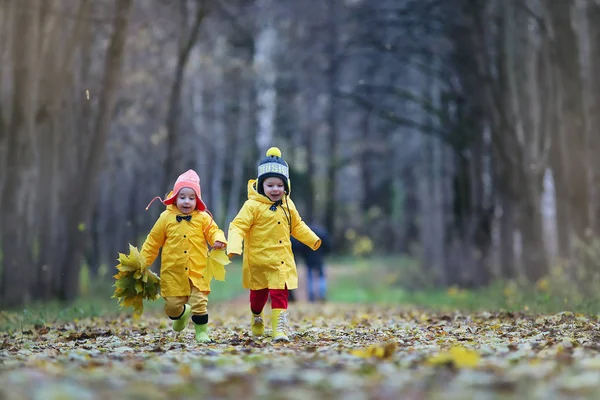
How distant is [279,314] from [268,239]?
0.82 m

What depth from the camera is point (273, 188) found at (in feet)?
30.9

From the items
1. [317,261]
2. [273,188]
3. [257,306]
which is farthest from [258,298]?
[317,261]

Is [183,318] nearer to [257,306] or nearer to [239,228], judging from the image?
[257,306]

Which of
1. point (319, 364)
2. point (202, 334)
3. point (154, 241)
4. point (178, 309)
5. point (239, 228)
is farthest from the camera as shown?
point (154, 241)

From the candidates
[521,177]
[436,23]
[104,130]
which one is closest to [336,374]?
[104,130]

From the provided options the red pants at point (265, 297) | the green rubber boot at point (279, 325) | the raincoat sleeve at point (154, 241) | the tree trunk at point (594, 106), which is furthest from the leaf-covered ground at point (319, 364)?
the tree trunk at point (594, 106)

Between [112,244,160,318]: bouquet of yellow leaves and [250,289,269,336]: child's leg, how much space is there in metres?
1.06

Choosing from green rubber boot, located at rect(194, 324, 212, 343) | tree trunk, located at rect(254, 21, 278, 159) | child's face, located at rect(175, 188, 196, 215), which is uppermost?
tree trunk, located at rect(254, 21, 278, 159)

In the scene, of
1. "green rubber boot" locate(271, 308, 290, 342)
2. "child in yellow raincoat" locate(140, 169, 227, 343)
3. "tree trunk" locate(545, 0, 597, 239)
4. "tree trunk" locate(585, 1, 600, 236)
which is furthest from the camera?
"tree trunk" locate(545, 0, 597, 239)

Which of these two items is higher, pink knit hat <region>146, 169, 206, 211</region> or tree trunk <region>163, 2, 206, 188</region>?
tree trunk <region>163, 2, 206, 188</region>

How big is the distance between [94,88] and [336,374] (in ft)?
58.1

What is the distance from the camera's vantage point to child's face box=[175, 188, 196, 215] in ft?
31.0

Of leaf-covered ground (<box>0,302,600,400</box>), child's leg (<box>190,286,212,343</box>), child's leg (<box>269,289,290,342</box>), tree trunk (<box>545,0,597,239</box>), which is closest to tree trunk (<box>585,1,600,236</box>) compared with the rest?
tree trunk (<box>545,0,597,239</box>)

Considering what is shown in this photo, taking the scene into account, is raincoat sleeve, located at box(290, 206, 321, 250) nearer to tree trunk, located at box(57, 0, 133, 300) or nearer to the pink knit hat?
the pink knit hat
